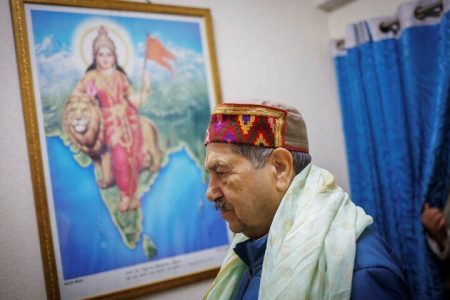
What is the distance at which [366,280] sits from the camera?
715 millimetres

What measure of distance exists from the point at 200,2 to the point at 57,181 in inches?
40.5

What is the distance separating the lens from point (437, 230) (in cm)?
158

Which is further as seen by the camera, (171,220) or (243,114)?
(171,220)

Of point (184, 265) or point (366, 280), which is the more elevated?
point (366, 280)

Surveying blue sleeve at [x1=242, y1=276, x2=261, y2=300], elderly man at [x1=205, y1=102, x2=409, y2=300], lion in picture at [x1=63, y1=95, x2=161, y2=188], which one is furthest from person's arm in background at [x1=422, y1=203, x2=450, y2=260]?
lion in picture at [x1=63, y1=95, x2=161, y2=188]

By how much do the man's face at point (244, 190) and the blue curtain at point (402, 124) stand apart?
0.99 m

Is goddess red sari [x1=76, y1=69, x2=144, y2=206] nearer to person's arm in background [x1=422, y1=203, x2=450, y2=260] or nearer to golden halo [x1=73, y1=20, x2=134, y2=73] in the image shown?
golden halo [x1=73, y1=20, x2=134, y2=73]

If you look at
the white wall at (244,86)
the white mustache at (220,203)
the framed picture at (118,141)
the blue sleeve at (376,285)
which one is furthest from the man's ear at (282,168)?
the white wall at (244,86)

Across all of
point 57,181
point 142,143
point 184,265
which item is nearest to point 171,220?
point 184,265

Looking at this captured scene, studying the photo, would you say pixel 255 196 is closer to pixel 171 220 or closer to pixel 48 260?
pixel 171 220

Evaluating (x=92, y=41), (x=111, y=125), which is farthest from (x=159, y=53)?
(x=111, y=125)

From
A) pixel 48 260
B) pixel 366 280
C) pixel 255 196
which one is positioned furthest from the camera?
pixel 48 260

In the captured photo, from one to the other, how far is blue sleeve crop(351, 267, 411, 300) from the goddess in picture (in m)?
0.97

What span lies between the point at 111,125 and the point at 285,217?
872mm
